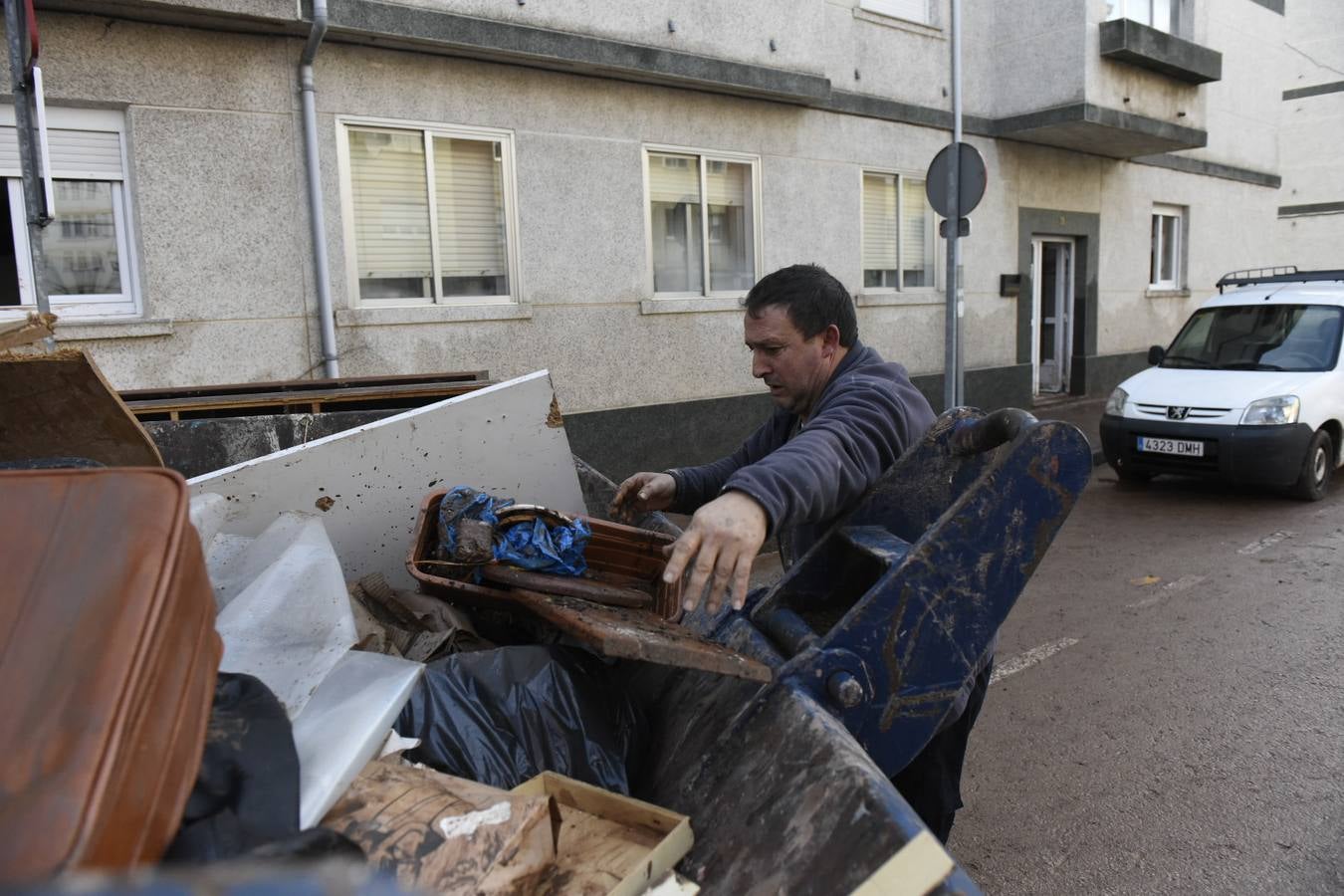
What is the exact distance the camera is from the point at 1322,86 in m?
23.0

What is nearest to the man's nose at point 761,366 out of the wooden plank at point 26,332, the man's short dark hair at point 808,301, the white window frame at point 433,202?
→ the man's short dark hair at point 808,301

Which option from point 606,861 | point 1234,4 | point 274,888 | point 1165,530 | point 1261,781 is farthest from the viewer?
point 1234,4

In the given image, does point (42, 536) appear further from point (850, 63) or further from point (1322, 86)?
point (1322, 86)

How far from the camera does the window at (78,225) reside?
5.98 meters

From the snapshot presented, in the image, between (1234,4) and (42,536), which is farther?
(1234,4)

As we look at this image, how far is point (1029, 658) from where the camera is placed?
4.82m

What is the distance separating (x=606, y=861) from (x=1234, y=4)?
19045mm

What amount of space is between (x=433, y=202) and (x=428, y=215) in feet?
0.37

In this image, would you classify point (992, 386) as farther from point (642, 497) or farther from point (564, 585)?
point (564, 585)

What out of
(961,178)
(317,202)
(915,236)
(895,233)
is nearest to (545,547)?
(317,202)

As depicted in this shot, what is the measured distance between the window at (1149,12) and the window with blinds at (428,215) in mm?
9758

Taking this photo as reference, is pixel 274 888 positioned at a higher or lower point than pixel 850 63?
lower

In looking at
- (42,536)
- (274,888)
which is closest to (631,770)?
(42,536)

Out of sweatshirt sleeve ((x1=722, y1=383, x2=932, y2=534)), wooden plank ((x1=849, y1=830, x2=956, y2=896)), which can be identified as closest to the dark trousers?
sweatshirt sleeve ((x1=722, y1=383, x2=932, y2=534))
